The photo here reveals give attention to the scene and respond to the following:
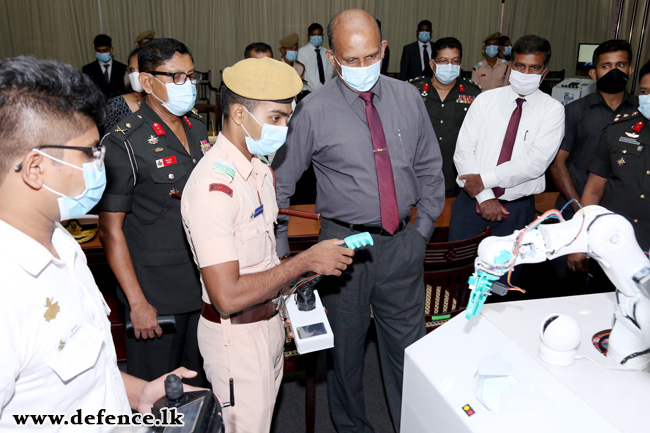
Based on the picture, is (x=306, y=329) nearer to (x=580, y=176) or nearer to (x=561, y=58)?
(x=580, y=176)

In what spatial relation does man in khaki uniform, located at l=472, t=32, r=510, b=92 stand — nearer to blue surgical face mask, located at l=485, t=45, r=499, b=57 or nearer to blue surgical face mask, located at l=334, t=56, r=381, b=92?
blue surgical face mask, located at l=485, t=45, r=499, b=57

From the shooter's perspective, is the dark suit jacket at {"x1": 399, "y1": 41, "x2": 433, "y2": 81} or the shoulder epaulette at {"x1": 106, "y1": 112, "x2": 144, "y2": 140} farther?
the dark suit jacket at {"x1": 399, "y1": 41, "x2": 433, "y2": 81}

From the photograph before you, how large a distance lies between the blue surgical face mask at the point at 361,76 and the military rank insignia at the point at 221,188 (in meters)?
0.81

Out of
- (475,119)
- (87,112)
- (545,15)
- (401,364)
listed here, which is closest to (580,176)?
(475,119)

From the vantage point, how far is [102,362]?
3.32 ft

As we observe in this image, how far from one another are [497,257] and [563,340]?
0.28m

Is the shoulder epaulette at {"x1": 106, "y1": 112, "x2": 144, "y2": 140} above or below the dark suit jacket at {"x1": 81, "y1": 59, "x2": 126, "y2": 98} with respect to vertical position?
above

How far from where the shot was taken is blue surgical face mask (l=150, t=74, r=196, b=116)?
6.26ft

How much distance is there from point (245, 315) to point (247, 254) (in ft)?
0.60

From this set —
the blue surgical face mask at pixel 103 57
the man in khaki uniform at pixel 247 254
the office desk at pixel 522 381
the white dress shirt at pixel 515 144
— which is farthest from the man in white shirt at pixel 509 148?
the blue surgical face mask at pixel 103 57

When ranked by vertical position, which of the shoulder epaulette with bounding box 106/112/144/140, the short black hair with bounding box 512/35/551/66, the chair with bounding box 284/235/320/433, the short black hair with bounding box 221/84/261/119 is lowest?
the chair with bounding box 284/235/320/433

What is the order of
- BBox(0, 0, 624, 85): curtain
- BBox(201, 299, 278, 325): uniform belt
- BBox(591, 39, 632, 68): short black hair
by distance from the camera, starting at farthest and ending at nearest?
BBox(0, 0, 624, 85): curtain
BBox(591, 39, 632, 68): short black hair
BBox(201, 299, 278, 325): uniform belt

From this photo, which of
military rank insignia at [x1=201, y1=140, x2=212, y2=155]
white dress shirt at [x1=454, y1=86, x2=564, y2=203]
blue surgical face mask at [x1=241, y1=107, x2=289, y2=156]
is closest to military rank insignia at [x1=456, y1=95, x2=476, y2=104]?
white dress shirt at [x1=454, y1=86, x2=564, y2=203]

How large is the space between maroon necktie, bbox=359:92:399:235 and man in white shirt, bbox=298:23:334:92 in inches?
205
